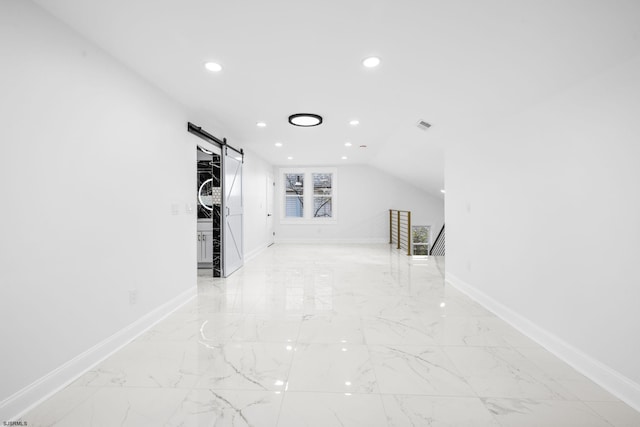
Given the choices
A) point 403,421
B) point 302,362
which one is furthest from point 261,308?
point 403,421

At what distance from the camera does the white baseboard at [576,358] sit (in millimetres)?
1733

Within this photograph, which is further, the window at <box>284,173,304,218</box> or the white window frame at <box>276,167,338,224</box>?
the window at <box>284,173,304,218</box>

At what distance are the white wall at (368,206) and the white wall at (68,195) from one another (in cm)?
614

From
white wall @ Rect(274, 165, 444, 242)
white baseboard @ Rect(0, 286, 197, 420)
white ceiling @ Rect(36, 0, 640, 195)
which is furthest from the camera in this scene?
white wall @ Rect(274, 165, 444, 242)

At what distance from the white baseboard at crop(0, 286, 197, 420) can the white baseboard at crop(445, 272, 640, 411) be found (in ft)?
10.9

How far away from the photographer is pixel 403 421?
5.11 ft

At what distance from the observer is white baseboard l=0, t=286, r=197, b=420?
1583 millimetres

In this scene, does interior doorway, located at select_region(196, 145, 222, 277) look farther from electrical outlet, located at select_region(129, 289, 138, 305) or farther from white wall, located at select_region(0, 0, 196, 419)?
electrical outlet, located at select_region(129, 289, 138, 305)

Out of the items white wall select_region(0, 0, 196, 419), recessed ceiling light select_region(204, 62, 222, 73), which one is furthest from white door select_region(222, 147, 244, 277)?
recessed ceiling light select_region(204, 62, 222, 73)

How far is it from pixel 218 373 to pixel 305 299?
5.44 feet

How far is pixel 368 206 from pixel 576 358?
22.5 ft

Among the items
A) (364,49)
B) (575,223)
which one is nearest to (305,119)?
(364,49)

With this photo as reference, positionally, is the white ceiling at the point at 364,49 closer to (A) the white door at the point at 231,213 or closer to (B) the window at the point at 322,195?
(A) the white door at the point at 231,213

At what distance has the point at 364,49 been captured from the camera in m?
2.18
